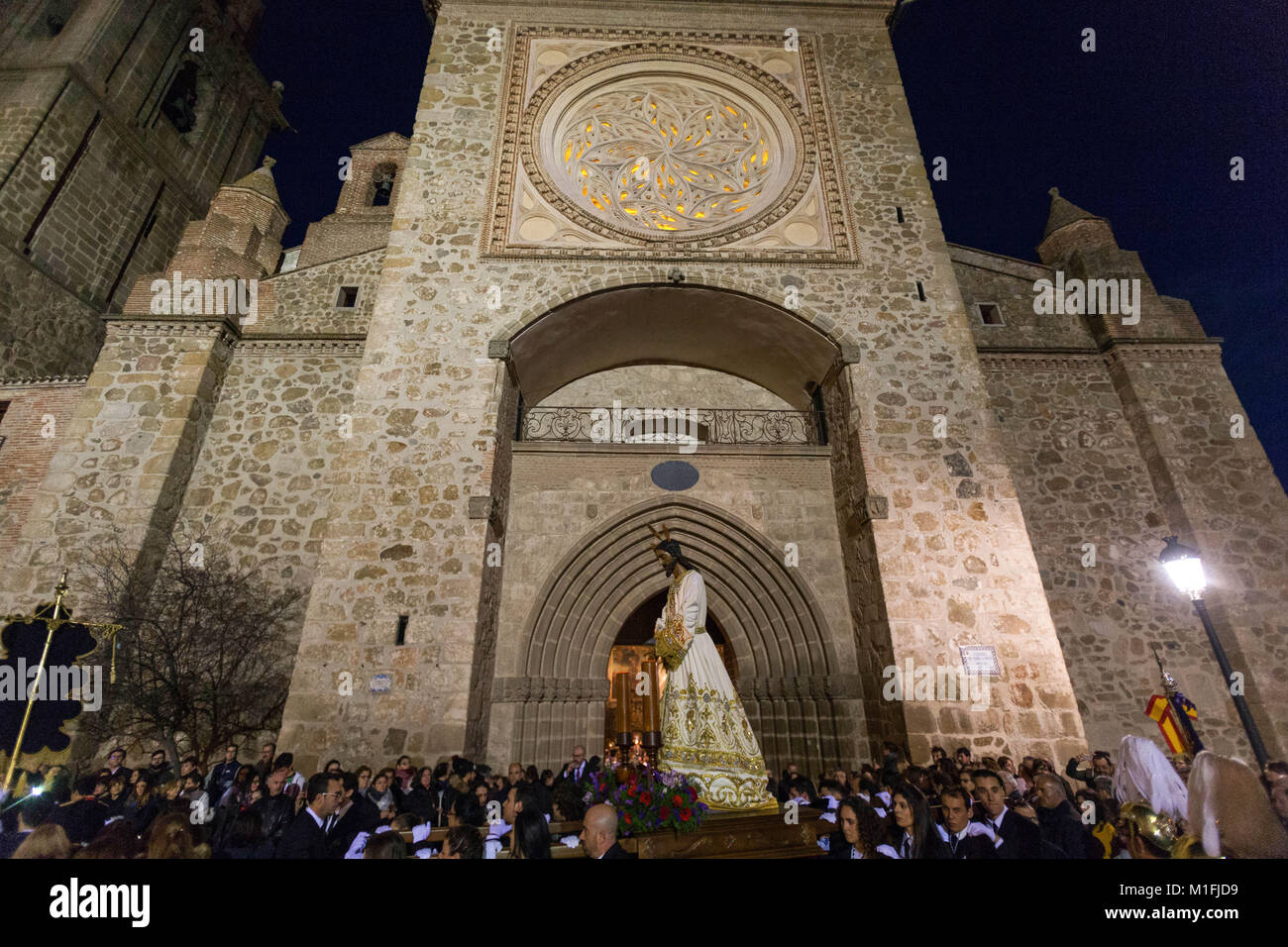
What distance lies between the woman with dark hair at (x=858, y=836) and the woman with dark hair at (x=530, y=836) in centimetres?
181

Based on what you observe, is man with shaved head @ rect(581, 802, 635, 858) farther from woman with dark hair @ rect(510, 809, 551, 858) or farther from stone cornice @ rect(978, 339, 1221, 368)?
stone cornice @ rect(978, 339, 1221, 368)

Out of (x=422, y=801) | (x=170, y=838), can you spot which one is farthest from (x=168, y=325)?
(x=170, y=838)

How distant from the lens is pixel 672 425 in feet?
35.7

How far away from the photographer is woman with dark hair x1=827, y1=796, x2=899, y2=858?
3.51 metres

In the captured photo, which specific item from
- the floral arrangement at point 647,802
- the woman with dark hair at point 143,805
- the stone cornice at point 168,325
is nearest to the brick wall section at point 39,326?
the stone cornice at point 168,325

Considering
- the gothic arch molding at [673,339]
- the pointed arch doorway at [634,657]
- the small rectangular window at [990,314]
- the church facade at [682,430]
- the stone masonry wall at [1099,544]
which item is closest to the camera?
the church facade at [682,430]

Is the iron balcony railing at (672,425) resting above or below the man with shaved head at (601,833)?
above

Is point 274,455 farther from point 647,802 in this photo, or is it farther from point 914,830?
point 914,830

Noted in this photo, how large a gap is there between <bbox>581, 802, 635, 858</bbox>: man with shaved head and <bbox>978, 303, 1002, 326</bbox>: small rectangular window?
11.8m

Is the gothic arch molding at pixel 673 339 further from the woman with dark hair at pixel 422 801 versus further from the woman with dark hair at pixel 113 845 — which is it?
the woman with dark hair at pixel 113 845

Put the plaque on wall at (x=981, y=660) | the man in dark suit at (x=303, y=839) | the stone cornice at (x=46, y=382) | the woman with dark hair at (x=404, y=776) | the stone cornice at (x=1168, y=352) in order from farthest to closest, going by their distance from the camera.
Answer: the stone cornice at (x=46, y=382), the stone cornice at (x=1168, y=352), the plaque on wall at (x=981, y=660), the woman with dark hair at (x=404, y=776), the man in dark suit at (x=303, y=839)

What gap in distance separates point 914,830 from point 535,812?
214 centimetres

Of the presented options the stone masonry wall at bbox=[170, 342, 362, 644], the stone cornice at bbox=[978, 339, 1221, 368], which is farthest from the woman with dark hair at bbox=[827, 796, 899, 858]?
the stone cornice at bbox=[978, 339, 1221, 368]

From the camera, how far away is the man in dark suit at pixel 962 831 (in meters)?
3.10
